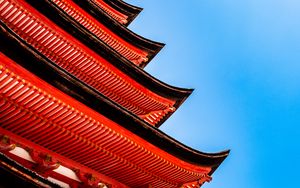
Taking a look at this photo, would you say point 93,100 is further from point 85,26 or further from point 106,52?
point 85,26

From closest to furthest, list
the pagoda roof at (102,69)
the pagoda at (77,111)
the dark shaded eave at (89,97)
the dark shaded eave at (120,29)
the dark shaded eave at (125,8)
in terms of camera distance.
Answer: the dark shaded eave at (89,97)
the pagoda at (77,111)
the pagoda roof at (102,69)
the dark shaded eave at (120,29)
the dark shaded eave at (125,8)

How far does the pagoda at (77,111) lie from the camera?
6.48m

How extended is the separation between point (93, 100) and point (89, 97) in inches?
5.0

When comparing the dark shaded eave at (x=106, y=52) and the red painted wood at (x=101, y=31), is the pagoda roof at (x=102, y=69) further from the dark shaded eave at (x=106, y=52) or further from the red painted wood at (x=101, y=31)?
the red painted wood at (x=101, y=31)

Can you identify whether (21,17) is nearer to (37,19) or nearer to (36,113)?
(37,19)

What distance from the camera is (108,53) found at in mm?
10547

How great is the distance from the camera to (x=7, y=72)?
20.2ft

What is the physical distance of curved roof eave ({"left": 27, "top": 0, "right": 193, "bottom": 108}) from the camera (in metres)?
9.20

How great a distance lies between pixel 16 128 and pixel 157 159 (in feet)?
12.7

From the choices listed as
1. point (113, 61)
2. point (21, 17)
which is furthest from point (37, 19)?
point (113, 61)

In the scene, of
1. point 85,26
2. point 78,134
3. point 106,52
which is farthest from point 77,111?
point 85,26

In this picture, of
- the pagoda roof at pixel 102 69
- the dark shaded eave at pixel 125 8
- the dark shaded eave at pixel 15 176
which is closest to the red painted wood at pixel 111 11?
the dark shaded eave at pixel 125 8

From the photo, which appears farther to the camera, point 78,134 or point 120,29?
point 120,29

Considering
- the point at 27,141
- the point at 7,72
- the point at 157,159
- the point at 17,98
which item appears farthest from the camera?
the point at 157,159
